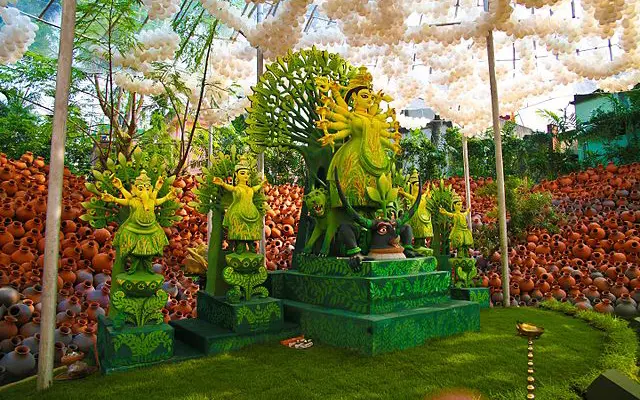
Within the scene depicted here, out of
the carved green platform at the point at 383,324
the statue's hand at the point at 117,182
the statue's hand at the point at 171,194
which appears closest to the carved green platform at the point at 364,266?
the carved green platform at the point at 383,324

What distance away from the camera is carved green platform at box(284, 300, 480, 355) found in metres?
4.11

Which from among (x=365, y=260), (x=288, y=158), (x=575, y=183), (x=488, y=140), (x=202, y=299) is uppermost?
(x=488, y=140)

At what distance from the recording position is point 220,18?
19.9ft

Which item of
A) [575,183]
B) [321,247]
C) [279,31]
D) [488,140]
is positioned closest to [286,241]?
[321,247]

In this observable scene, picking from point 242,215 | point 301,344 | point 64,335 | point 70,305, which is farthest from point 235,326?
point 70,305

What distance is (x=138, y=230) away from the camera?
13.2ft

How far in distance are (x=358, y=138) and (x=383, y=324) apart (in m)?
2.31

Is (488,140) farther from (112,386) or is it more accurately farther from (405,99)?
(112,386)

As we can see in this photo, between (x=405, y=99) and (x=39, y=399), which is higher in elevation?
(x=405, y=99)

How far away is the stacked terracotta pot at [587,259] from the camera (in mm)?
6910

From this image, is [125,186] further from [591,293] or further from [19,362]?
[591,293]

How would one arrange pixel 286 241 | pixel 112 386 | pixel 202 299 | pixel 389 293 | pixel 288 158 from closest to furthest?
pixel 112 386, pixel 389 293, pixel 202 299, pixel 286 241, pixel 288 158

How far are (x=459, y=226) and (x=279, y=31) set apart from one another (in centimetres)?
387

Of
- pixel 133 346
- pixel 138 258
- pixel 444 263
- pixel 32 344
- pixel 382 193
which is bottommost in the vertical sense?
pixel 32 344
